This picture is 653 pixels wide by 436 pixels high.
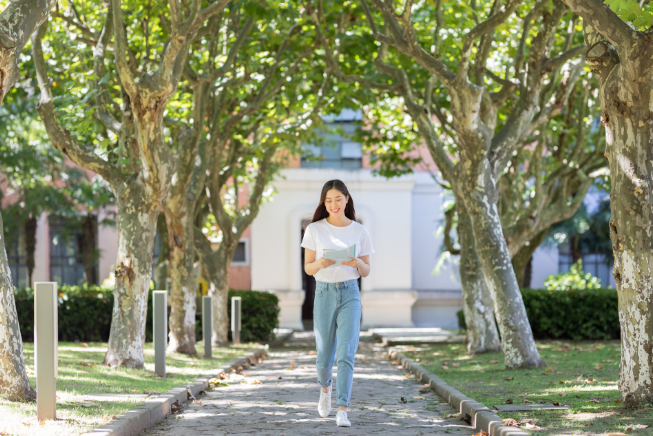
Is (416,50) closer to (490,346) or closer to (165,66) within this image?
(165,66)

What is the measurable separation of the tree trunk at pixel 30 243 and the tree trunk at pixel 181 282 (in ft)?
55.6

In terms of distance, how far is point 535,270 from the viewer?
27.6m

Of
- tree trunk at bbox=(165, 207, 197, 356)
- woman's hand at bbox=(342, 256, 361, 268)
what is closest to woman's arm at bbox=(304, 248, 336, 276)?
woman's hand at bbox=(342, 256, 361, 268)

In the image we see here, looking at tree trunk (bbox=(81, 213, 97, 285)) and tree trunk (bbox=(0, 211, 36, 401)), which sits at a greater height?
tree trunk (bbox=(81, 213, 97, 285))

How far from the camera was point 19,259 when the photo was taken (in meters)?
29.4

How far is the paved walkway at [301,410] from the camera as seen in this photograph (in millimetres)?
6133

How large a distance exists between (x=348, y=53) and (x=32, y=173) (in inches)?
578

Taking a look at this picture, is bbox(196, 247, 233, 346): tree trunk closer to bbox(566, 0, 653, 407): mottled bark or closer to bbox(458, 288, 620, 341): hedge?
bbox(458, 288, 620, 341): hedge

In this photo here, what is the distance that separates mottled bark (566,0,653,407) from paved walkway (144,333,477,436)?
1511mm

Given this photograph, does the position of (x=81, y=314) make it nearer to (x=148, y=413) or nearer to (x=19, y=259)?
(x=148, y=413)

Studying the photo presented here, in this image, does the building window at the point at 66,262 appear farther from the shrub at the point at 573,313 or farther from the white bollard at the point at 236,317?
the shrub at the point at 573,313

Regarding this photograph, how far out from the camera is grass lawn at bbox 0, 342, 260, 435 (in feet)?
17.4

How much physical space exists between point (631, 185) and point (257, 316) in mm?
12367

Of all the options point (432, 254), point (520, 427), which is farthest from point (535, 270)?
point (520, 427)
